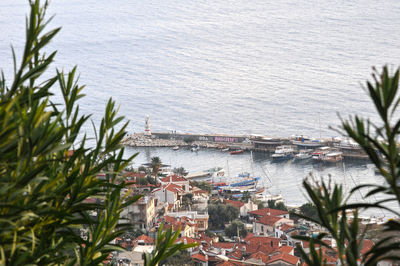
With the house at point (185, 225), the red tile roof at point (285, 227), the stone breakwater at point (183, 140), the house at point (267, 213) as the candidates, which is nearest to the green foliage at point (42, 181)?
the house at point (185, 225)

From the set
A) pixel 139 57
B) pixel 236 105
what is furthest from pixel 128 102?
pixel 139 57

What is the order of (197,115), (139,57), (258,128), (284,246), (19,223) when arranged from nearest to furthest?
1. (19,223)
2. (284,246)
3. (258,128)
4. (197,115)
5. (139,57)

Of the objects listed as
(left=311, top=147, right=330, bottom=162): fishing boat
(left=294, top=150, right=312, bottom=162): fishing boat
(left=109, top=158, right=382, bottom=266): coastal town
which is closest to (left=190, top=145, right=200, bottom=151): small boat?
(left=109, top=158, right=382, bottom=266): coastal town

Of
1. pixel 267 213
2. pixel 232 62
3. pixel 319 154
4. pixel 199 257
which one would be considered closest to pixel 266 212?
pixel 267 213

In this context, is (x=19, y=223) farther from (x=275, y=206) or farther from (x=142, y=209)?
(x=275, y=206)

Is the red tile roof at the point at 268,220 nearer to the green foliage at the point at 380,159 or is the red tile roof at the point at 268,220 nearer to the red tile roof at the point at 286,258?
the red tile roof at the point at 286,258

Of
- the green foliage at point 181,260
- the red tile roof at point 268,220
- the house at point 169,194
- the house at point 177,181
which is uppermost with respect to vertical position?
the house at point 177,181

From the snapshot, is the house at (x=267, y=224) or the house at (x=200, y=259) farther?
the house at (x=267, y=224)
